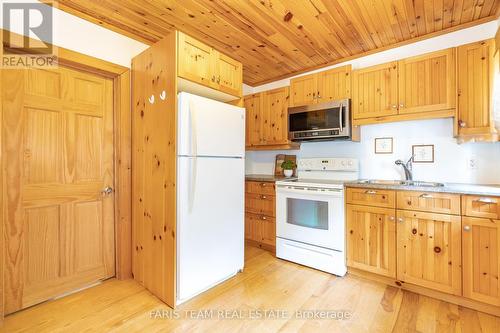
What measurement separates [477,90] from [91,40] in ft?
11.4

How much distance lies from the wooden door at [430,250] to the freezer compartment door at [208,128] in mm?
1721

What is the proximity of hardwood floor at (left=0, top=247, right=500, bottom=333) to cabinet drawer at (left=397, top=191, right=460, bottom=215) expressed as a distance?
0.78 m

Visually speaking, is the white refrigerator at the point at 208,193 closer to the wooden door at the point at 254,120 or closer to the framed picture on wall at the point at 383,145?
the wooden door at the point at 254,120

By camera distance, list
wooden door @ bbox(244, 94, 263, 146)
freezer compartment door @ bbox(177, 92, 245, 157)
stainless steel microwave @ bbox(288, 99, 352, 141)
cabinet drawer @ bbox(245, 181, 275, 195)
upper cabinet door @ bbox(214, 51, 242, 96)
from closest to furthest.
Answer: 1. freezer compartment door @ bbox(177, 92, 245, 157)
2. upper cabinet door @ bbox(214, 51, 242, 96)
3. stainless steel microwave @ bbox(288, 99, 352, 141)
4. cabinet drawer @ bbox(245, 181, 275, 195)
5. wooden door @ bbox(244, 94, 263, 146)

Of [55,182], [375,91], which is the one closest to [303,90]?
[375,91]

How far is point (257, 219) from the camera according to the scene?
3.21 metres

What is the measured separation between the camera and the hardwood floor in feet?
5.51

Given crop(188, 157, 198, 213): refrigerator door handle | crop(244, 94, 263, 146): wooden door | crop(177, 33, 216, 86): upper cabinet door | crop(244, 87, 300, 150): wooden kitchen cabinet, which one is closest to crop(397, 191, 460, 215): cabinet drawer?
crop(244, 87, 300, 150): wooden kitchen cabinet

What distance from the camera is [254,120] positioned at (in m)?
3.59

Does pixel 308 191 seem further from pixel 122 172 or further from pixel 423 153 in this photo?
pixel 122 172

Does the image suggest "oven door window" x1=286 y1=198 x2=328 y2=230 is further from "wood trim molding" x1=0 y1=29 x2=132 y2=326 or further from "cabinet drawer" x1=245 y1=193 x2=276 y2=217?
"wood trim molding" x1=0 y1=29 x2=132 y2=326

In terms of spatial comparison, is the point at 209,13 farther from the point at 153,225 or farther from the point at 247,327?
the point at 247,327

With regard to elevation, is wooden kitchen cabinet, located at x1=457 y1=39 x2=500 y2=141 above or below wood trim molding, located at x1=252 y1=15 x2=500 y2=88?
below

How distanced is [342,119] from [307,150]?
0.82 metres
